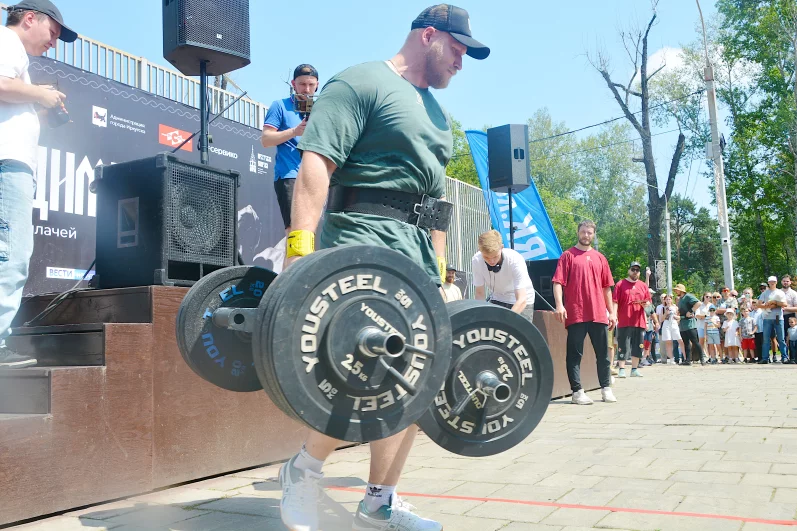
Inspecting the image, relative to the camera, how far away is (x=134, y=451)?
137 inches

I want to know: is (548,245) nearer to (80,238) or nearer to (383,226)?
(80,238)

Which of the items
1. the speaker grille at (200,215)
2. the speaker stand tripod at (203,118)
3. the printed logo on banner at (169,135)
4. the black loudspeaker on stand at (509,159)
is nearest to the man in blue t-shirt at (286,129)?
the speaker stand tripod at (203,118)

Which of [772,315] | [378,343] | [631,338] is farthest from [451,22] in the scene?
[772,315]

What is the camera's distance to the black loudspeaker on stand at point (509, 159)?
31.1 feet

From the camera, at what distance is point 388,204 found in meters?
2.69

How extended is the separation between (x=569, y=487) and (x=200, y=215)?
2692 millimetres

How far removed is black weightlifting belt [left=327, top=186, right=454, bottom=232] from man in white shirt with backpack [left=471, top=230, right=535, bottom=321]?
10.6 ft

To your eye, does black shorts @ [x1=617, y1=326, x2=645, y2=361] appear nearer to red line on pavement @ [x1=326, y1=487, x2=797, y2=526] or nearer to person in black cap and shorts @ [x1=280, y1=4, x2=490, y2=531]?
red line on pavement @ [x1=326, y1=487, x2=797, y2=526]

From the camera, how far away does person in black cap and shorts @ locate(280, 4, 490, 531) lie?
2.53 metres

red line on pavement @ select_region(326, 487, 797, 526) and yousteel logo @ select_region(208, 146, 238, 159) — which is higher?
yousteel logo @ select_region(208, 146, 238, 159)

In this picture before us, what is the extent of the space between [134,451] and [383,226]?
1819mm

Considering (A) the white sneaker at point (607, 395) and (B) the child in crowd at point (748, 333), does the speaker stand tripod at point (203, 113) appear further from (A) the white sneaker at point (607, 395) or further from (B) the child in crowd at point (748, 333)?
(B) the child in crowd at point (748, 333)

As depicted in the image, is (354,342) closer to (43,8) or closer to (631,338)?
(43,8)

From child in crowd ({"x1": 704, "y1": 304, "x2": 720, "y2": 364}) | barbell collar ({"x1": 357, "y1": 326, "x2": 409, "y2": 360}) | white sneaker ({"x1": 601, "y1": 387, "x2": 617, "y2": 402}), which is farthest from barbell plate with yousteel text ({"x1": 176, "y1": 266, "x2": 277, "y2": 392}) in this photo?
child in crowd ({"x1": 704, "y1": 304, "x2": 720, "y2": 364})
